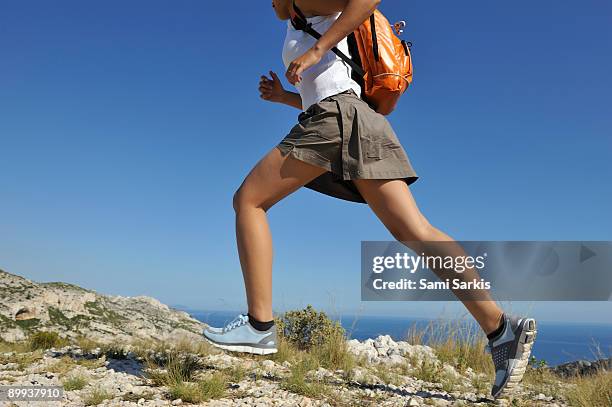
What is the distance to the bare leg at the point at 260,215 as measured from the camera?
110 inches

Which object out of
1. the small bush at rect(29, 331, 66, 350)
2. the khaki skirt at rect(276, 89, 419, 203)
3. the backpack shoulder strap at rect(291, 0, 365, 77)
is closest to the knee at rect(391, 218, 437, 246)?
the khaki skirt at rect(276, 89, 419, 203)

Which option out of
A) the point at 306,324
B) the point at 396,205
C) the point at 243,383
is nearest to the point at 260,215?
the point at 396,205

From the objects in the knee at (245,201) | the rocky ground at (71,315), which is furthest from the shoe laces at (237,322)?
the rocky ground at (71,315)

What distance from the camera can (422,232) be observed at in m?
2.75

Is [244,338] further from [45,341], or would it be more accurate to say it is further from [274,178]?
[45,341]

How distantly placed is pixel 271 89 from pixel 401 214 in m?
1.46

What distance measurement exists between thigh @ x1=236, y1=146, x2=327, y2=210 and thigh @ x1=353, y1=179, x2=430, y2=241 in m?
0.28

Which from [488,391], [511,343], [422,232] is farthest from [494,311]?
[488,391]

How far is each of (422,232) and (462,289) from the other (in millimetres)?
401

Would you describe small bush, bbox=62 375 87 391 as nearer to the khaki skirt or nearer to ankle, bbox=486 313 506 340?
the khaki skirt

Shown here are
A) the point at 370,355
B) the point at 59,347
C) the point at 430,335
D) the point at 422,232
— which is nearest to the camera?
the point at 422,232

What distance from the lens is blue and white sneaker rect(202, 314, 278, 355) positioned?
284cm

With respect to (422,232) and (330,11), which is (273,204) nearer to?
(422,232)

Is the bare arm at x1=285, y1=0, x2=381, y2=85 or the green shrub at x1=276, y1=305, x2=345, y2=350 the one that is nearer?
the bare arm at x1=285, y1=0, x2=381, y2=85
